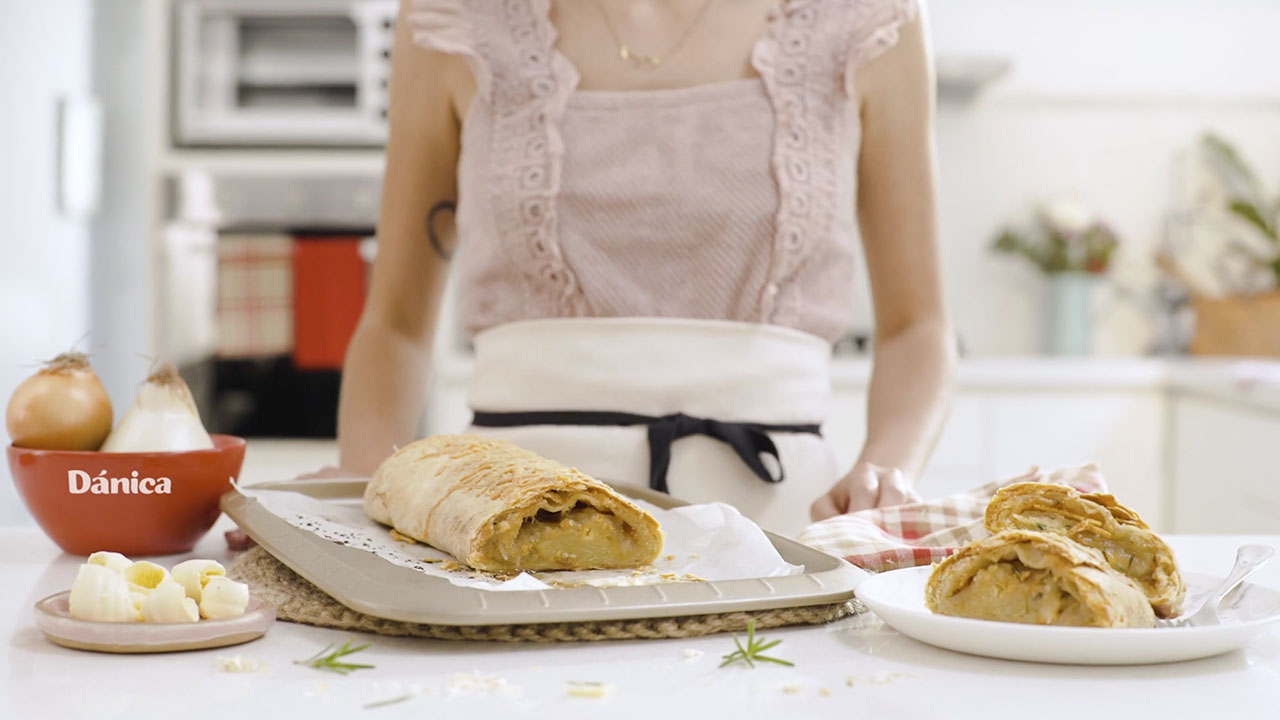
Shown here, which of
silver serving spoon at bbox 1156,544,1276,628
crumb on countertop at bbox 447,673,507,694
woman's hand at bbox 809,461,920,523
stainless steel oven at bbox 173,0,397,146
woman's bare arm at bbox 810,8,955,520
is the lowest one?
woman's hand at bbox 809,461,920,523

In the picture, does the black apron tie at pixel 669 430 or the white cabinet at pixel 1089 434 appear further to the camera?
the white cabinet at pixel 1089 434

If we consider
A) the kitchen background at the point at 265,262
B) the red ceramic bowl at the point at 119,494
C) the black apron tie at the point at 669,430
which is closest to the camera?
the red ceramic bowl at the point at 119,494

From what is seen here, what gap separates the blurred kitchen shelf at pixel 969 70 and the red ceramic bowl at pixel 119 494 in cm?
263

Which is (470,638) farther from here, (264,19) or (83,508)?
(264,19)

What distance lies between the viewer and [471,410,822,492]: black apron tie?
1178 mm

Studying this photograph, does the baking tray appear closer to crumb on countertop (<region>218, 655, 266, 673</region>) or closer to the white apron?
crumb on countertop (<region>218, 655, 266, 673</region>)

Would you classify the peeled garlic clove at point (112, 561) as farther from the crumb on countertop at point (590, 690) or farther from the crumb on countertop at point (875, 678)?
the crumb on countertop at point (875, 678)

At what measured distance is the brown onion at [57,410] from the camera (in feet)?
2.84

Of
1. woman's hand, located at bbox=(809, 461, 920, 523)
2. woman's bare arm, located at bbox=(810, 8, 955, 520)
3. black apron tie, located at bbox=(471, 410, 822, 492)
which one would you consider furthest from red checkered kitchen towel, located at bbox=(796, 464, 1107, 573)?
woman's bare arm, located at bbox=(810, 8, 955, 520)

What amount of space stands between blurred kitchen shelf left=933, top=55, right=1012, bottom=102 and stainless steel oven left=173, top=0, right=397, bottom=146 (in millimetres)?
1423

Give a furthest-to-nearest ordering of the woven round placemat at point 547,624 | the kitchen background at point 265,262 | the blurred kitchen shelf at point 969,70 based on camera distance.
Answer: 1. the blurred kitchen shelf at point 969,70
2. the kitchen background at point 265,262
3. the woven round placemat at point 547,624

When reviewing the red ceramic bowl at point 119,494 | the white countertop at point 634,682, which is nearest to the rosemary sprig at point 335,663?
the white countertop at point 634,682

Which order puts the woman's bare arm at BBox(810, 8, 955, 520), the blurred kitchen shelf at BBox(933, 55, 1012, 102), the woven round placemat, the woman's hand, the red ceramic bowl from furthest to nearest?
the blurred kitchen shelf at BBox(933, 55, 1012, 102) → the woman's bare arm at BBox(810, 8, 955, 520) → the woman's hand → the red ceramic bowl → the woven round placemat

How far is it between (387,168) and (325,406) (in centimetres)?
168
